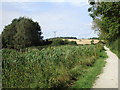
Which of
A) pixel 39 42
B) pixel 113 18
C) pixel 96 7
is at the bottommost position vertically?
pixel 39 42

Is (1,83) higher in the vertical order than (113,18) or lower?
lower

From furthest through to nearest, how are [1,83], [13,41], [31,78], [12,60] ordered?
[13,41]
[12,60]
[31,78]
[1,83]

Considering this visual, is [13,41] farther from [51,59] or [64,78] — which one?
[64,78]

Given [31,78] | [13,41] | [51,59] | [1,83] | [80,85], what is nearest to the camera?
[1,83]

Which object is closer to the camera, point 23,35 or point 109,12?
point 109,12

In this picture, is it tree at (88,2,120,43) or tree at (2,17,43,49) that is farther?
tree at (2,17,43,49)

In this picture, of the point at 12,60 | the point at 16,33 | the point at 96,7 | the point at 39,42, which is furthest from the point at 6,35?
the point at 12,60

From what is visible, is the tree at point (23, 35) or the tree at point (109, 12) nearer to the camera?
the tree at point (109, 12)

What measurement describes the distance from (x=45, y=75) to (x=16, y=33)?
55974 millimetres

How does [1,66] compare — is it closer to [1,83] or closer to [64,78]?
[1,83]

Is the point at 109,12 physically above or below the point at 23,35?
above

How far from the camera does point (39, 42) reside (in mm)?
62562

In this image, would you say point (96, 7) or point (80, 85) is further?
point (96, 7)

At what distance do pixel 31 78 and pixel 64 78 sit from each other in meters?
1.67
